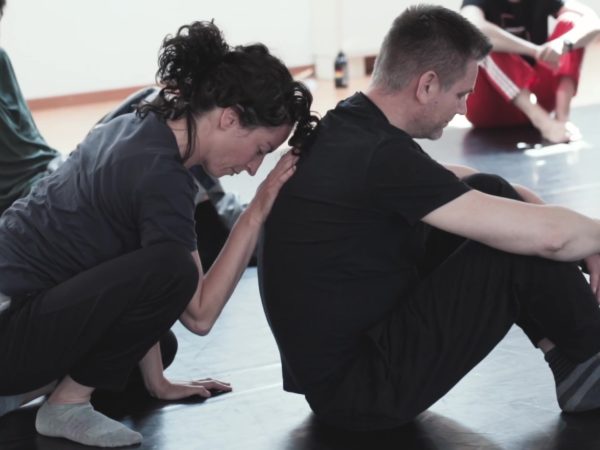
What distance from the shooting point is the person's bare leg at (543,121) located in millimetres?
4938

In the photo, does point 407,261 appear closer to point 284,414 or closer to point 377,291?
point 377,291

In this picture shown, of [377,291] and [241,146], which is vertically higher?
[241,146]

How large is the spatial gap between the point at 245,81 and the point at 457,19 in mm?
454

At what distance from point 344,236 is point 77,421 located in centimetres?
69

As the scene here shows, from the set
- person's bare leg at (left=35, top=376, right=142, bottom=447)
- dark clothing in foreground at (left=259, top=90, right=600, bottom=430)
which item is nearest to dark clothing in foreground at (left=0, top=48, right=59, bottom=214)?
person's bare leg at (left=35, top=376, right=142, bottom=447)

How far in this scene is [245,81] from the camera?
7.04ft

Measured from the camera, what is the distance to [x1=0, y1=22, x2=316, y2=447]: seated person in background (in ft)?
6.96

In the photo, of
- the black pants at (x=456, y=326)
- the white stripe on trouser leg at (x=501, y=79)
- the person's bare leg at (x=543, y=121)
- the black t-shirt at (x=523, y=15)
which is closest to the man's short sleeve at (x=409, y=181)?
the black pants at (x=456, y=326)

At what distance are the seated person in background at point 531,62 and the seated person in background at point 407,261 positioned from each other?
2.84 m

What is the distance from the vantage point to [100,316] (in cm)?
215

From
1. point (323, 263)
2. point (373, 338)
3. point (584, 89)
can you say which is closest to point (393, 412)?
point (373, 338)

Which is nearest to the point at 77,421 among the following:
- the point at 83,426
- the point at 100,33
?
the point at 83,426

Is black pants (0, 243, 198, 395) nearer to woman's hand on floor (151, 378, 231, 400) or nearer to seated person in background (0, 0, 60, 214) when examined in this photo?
woman's hand on floor (151, 378, 231, 400)

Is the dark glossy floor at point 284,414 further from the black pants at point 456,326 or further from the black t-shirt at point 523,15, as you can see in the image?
the black t-shirt at point 523,15
